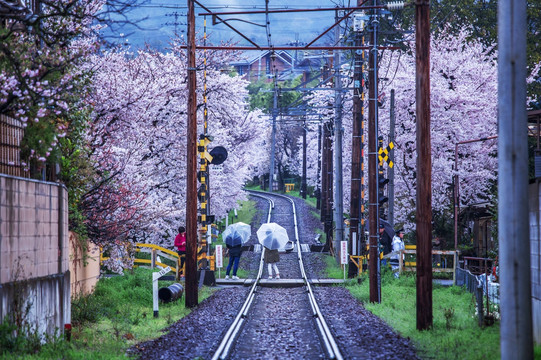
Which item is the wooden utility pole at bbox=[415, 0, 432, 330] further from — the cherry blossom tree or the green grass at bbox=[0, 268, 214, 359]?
the cherry blossom tree

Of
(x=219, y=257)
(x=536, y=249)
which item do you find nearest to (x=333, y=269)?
(x=219, y=257)

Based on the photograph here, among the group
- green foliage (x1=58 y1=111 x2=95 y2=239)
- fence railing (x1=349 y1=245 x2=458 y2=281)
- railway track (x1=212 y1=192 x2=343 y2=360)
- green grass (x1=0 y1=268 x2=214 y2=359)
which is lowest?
railway track (x1=212 y1=192 x2=343 y2=360)

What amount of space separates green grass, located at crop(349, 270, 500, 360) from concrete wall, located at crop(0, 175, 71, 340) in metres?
6.51

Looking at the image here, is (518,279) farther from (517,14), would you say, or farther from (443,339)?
(443,339)

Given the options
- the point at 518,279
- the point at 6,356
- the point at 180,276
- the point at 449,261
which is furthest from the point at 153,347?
the point at 449,261

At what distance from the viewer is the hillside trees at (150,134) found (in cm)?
2125

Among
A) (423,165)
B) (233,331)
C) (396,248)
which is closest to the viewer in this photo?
(233,331)

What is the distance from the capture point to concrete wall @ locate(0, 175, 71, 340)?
11250 mm

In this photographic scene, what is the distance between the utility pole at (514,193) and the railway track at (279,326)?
353 centimetres

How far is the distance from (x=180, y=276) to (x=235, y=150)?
2023 centimetres

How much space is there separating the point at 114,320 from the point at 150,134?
13592 millimetres

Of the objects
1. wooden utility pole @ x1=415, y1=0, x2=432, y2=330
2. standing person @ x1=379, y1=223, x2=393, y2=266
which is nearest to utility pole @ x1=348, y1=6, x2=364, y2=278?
standing person @ x1=379, y1=223, x2=393, y2=266

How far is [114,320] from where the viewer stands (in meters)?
16.4

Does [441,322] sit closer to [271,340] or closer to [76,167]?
[271,340]
